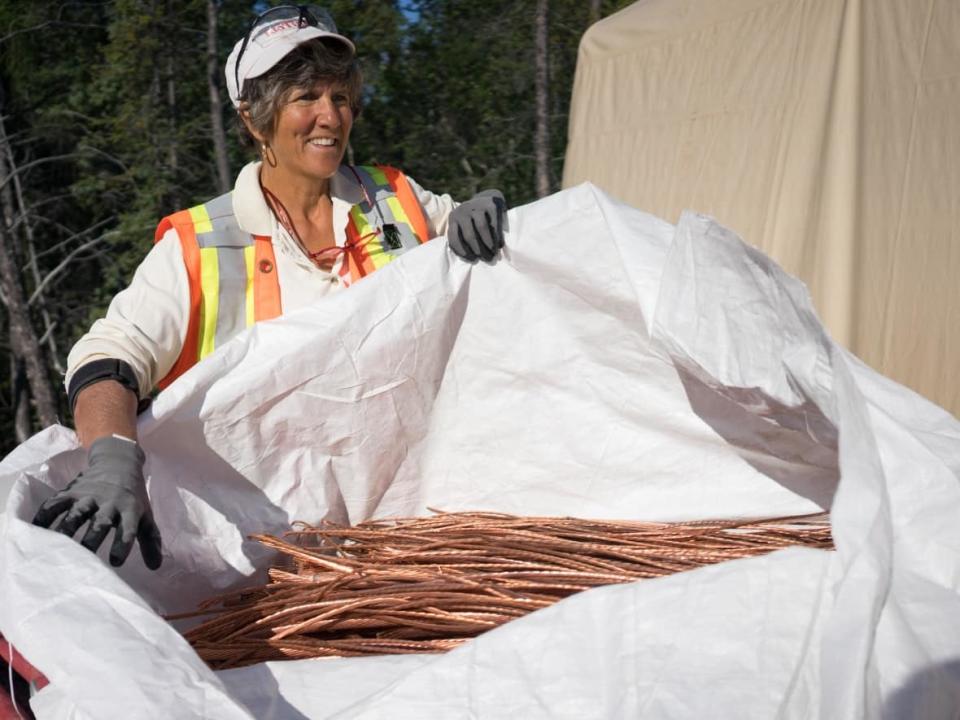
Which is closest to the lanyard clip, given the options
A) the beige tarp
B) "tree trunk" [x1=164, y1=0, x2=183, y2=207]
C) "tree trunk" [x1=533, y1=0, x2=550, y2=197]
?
the beige tarp

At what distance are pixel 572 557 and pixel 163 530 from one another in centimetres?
53

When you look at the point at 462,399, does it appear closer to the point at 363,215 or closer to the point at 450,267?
the point at 450,267

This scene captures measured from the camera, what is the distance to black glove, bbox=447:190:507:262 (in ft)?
4.53

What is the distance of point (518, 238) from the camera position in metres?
1.41

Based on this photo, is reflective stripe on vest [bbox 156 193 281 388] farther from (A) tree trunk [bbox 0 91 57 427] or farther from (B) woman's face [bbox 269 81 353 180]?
(A) tree trunk [bbox 0 91 57 427]

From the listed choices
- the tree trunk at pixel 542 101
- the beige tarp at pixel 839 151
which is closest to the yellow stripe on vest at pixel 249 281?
the beige tarp at pixel 839 151

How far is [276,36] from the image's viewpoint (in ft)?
5.24

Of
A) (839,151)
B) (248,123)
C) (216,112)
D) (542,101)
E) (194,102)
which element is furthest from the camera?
(194,102)

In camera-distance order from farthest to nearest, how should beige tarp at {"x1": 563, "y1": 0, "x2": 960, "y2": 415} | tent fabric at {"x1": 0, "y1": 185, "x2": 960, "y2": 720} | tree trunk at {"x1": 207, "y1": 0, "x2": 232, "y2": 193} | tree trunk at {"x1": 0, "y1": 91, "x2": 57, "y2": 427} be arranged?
tree trunk at {"x1": 0, "y1": 91, "x2": 57, "y2": 427}, tree trunk at {"x1": 207, "y1": 0, "x2": 232, "y2": 193}, beige tarp at {"x1": 563, "y1": 0, "x2": 960, "y2": 415}, tent fabric at {"x1": 0, "y1": 185, "x2": 960, "y2": 720}

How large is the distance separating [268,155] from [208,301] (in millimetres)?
355

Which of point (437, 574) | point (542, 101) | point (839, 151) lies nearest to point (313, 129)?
point (437, 574)

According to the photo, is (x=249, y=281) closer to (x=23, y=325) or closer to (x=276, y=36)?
(x=276, y=36)

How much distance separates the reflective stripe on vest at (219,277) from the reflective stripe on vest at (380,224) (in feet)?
0.42

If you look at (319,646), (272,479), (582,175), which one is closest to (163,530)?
(272,479)
